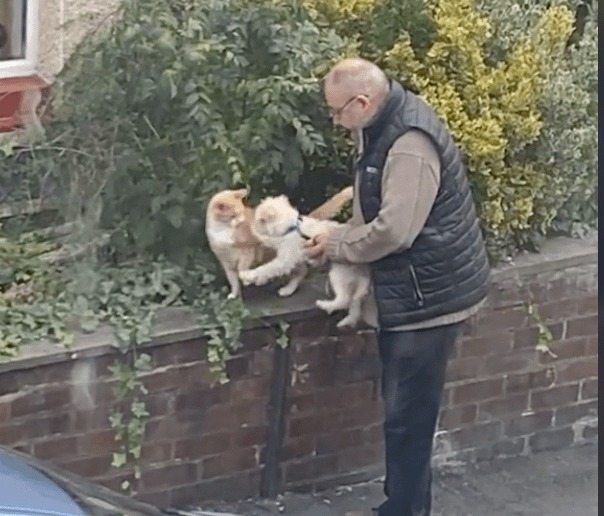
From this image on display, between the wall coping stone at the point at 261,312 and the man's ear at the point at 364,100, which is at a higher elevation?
the man's ear at the point at 364,100

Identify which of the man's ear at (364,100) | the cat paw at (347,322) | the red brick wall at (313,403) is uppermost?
the man's ear at (364,100)

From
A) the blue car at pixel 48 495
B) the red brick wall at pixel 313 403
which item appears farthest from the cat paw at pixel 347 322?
the blue car at pixel 48 495

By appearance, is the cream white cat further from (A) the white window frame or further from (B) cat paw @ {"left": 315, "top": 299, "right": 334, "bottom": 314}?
(A) the white window frame

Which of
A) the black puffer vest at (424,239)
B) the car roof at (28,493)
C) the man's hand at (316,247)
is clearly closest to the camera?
the car roof at (28,493)

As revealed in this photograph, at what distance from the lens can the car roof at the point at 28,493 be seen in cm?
314

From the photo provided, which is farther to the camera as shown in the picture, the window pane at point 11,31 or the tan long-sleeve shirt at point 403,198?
the window pane at point 11,31

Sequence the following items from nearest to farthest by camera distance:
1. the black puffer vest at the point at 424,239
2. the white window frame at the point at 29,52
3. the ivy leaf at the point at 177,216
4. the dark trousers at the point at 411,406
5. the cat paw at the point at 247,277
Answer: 1. the black puffer vest at the point at 424,239
2. the dark trousers at the point at 411,406
3. the cat paw at the point at 247,277
4. the ivy leaf at the point at 177,216
5. the white window frame at the point at 29,52

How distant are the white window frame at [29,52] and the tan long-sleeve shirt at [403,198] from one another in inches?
98.2

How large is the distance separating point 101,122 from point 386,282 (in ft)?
4.97

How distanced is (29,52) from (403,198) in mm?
2712

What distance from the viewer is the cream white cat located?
5.73m

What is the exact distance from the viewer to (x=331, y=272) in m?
5.79

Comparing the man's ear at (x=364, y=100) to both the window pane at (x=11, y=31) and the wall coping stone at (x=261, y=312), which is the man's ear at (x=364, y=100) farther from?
the window pane at (x=11, y=31)

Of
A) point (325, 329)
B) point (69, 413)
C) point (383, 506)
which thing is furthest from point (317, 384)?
point (69, 413)
